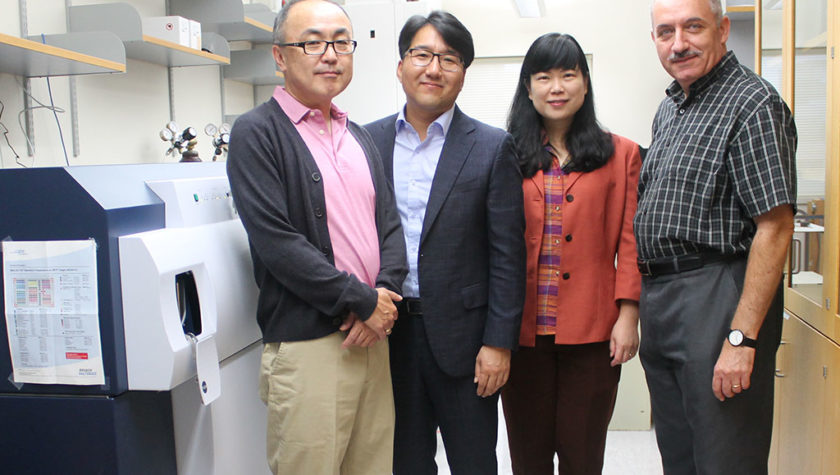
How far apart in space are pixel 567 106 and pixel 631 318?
549mm

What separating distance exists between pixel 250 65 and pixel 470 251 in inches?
82.2

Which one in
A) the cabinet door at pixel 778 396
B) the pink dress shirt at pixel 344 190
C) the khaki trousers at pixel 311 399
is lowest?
the cabinet door at pixel 778 396

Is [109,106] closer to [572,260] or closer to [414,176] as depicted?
[414,176]

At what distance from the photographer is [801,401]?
5.94 feet

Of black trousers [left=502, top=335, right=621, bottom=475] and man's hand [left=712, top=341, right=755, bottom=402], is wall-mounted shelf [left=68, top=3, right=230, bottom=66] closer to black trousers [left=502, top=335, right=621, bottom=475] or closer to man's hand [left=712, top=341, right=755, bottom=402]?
black trousers [left=502, top=335, right=621, bottom=475]

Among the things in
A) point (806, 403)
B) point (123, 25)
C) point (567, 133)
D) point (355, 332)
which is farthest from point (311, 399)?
point (123, 25)

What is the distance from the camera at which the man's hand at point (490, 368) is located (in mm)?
1519

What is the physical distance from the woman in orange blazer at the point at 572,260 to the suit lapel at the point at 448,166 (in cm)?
19

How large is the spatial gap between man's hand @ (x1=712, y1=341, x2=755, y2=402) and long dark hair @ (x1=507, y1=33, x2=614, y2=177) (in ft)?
1.77

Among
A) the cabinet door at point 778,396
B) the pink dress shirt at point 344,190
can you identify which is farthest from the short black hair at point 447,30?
the cabinet door at point 778,396

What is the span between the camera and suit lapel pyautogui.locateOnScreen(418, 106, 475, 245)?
150 centimetres

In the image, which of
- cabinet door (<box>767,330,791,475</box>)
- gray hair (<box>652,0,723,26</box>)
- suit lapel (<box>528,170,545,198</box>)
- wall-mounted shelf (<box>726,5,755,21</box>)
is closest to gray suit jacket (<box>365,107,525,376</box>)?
suit lapel (<box>528,170,545,198</box>)

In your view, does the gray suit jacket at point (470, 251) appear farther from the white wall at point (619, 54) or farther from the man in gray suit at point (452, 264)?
the white wall at point (619, 54)

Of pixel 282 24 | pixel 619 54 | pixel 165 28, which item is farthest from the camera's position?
pixel 619 54
